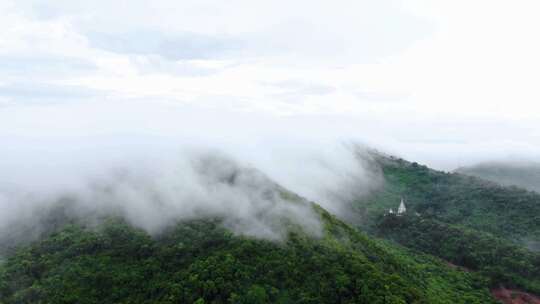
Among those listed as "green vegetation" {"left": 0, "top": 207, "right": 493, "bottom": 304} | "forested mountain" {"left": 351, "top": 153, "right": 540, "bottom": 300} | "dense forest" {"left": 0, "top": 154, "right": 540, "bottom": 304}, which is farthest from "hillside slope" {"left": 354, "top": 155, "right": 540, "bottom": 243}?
"green vegetation" {"left": 0, "top": 207, "right": 493, "bottom": 304}

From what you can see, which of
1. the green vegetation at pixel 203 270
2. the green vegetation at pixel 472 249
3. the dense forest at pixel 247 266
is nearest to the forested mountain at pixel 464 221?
the green vegetation at pixel 472 249

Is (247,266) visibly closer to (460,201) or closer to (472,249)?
(472,249)

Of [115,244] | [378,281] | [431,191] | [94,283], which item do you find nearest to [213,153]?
[115,244]

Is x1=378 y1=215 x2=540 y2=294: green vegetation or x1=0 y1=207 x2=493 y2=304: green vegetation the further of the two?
x1=378 y1=215 x2=540 y2=294: green vegetation

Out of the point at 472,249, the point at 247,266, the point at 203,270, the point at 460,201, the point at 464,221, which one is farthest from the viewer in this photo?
the point at 460,201

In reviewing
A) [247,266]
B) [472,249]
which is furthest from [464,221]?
[247,266]

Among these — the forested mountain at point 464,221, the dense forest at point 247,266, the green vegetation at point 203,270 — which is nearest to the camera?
the green vegetation at point 203,270

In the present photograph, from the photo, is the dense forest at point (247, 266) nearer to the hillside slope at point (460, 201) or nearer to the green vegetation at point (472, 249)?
the green vegetation at point (472, 249)

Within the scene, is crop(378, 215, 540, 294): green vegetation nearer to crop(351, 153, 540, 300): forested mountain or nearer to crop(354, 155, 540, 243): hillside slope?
crop(351, 153, 540, 300): forested mountain

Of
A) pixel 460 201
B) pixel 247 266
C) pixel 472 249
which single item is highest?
pixel 247 266
